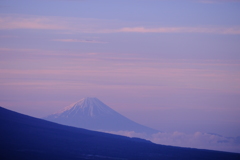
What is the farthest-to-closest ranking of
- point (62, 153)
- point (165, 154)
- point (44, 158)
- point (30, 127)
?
point (30, 127) < point (165, 154) < point (62, 153) < point (44, 158)

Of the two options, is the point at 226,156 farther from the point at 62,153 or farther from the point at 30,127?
the point at 30,127

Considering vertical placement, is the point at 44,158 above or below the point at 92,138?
below

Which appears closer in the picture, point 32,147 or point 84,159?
point 84,159

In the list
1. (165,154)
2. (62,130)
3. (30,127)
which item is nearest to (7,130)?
(30,127)

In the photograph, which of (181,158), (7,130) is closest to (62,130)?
(7,130)

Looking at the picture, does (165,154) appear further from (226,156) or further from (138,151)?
(226,156)

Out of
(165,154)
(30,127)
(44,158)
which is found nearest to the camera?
(44,158)
